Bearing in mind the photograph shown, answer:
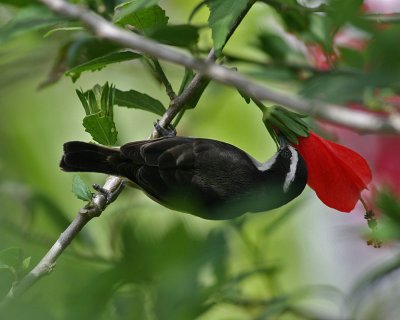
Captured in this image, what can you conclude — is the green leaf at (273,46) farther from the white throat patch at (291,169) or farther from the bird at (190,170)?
the white throat patch at (291,169)

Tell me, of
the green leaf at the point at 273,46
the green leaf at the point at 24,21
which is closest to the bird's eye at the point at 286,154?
the green leaf at the point at 24,21

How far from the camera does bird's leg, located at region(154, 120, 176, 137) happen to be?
1657 mm

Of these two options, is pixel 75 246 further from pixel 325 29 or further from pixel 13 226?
pixel 325 29

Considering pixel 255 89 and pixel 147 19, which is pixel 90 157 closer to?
pixel 147 19

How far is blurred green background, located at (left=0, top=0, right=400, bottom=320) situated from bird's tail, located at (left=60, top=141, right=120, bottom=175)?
112 millimetres

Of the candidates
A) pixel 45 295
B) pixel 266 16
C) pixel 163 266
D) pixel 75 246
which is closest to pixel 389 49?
pixel 163 266

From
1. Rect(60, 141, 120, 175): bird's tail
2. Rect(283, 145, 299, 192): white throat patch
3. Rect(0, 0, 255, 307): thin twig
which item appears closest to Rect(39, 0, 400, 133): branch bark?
Rect(0, 0, 255, 307): thin twig

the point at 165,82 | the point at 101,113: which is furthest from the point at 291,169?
the point at 101,113

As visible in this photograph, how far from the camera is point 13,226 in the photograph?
6.09 ft

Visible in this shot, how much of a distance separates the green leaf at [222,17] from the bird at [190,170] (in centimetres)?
42

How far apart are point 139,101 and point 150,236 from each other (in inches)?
32.1

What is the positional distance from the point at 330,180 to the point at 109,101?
0.45m

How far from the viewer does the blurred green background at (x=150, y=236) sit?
89 centimetres

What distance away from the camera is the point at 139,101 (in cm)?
167
